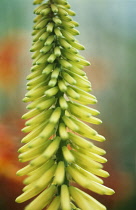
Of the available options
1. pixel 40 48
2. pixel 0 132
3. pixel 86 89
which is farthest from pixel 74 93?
pixel 0 132

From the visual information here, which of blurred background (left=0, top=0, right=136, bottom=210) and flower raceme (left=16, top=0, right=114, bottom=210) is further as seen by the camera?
blurred background (left=0, top=0, right=136, bottom=210)

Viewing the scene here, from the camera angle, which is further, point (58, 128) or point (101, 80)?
point (101, 80)

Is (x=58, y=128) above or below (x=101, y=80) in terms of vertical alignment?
below

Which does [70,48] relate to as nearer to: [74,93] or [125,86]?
[74,93]

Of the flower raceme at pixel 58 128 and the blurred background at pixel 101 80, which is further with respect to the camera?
the blurred background at pixel 101 80
